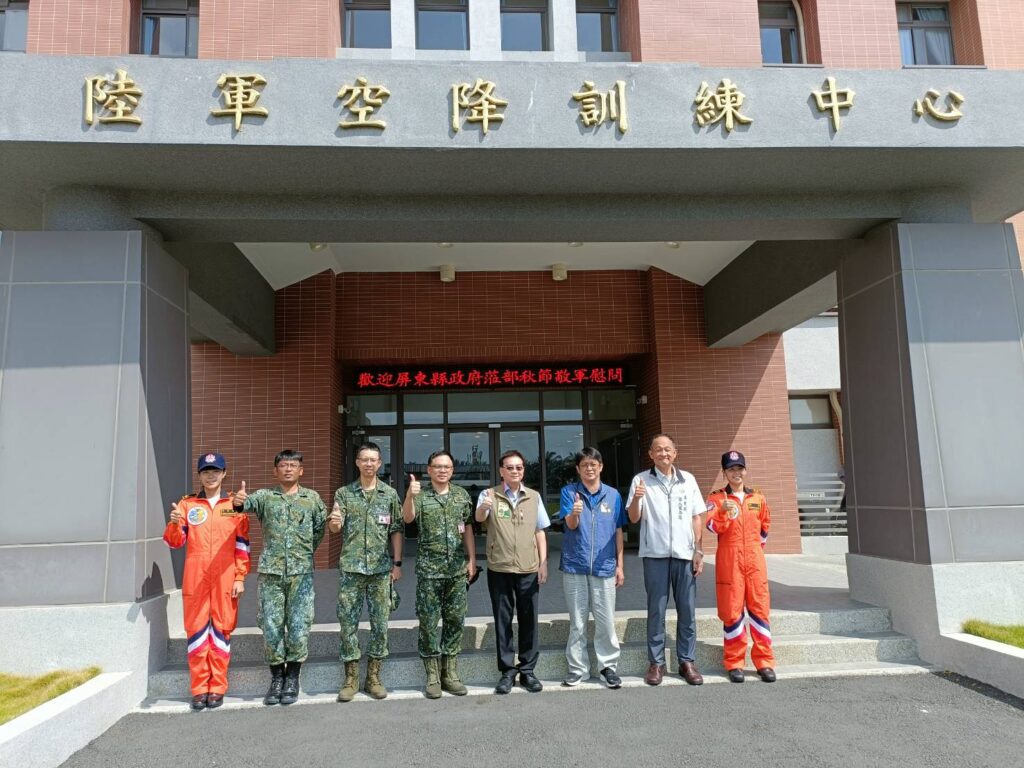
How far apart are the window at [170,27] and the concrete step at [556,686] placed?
7.80 m

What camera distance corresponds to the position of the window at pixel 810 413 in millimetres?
11070

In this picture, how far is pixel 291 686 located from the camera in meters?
4.48

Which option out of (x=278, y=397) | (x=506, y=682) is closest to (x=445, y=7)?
(x=278, y=397)

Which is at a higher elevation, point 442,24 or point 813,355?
point 442,24

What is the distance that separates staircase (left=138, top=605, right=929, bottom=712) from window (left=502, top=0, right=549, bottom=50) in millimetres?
7278

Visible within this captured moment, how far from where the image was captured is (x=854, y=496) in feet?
20.0

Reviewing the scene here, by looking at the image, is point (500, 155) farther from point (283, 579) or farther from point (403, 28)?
point (403, 28)

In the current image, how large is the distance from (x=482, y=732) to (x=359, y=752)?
668 millimetres

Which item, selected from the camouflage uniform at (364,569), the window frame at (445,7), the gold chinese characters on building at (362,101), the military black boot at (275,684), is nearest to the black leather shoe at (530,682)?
the camouflage uniform at (364,569)

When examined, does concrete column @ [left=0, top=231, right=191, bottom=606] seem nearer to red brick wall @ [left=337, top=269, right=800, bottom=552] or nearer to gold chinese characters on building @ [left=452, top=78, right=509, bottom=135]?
gold chinese characters on building @ [left=452, top=78, right=509, bottom=135]

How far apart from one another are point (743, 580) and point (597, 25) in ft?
24.9

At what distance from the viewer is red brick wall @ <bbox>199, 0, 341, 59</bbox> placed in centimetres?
830

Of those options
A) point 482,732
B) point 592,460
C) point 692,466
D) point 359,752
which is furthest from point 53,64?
point 692,466

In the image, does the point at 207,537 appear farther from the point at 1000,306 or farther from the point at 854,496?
the point at 1000,306
